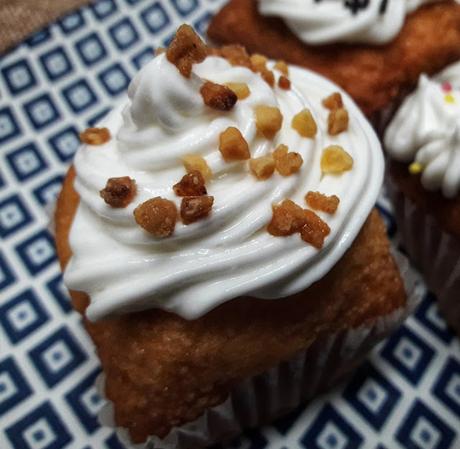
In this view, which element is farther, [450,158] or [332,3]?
[332,3]

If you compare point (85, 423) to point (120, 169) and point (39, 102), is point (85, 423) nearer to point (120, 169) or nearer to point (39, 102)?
point (120, 169)

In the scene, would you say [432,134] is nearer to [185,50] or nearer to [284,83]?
[284,83]

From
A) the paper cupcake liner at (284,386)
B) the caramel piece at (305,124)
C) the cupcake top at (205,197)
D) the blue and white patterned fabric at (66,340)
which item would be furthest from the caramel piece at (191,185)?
the blue and white patterned fabric at (66,340)

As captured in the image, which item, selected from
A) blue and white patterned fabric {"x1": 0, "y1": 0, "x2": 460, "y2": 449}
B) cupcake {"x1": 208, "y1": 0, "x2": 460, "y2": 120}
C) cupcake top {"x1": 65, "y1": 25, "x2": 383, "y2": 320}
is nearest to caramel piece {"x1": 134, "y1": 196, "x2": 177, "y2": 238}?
cupcake top {"x1": 65, "y1": 25, "x2": 383, "y2": 320}

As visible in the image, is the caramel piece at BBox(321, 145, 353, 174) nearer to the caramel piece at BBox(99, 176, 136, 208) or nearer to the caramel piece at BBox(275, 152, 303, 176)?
the caramel piece at BBox(275, 152, 303, 176)

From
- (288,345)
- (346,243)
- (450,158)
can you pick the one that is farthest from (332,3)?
(288,345)
